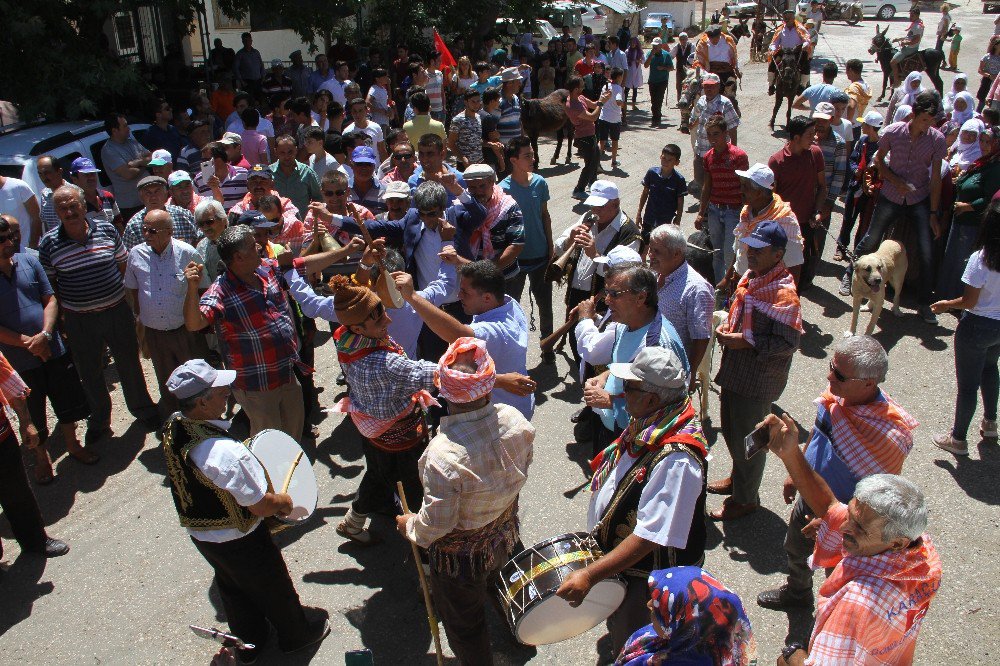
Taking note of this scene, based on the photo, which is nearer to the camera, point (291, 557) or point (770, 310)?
point (770, 310)

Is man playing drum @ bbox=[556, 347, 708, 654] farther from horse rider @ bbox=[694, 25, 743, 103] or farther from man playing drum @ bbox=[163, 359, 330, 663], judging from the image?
horse rider @ bbox=[694, 25, 743, 103]

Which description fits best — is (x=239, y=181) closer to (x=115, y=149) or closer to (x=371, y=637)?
(x=115, y=149)

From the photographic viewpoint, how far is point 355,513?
15.9 feet

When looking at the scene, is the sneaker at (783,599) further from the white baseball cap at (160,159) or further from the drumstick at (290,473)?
the white baseball cap at (160,159)

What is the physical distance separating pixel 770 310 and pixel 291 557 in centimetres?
338

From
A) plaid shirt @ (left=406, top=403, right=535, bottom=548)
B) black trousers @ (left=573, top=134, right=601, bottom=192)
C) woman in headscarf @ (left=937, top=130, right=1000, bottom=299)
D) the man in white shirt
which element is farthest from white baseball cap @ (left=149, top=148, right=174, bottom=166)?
woman in headscarf @ (left=937, top=130, right=1000, bottom=299)

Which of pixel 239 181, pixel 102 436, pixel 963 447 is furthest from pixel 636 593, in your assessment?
pixel 239 181

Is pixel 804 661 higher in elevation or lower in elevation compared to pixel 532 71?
lower

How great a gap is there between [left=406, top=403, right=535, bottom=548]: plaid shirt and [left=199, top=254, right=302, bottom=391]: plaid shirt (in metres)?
2.14

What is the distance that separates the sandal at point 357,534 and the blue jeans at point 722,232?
4.62 meters

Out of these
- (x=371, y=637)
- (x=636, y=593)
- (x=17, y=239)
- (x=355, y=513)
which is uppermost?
(x=17, y=239)

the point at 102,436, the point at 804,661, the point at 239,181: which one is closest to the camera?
the point at 804,661

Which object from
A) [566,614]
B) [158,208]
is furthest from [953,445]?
[158,208]

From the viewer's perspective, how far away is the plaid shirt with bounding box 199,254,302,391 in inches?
196
